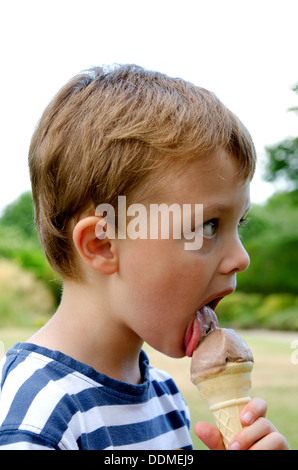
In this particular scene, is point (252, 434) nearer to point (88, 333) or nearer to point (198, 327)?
point (198, 327)

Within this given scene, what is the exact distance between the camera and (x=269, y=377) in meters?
4.48

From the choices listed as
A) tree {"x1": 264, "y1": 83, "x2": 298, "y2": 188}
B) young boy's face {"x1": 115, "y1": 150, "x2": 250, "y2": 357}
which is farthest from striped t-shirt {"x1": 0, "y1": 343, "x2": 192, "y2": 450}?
tree {"x1": 264, "y1": 83, "x2": 298, "y2": 188}

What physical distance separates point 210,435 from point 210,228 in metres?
0.38

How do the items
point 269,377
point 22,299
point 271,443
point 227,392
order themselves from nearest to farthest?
point 271,443 → point 227,392 → point 269,377 → point 22,299

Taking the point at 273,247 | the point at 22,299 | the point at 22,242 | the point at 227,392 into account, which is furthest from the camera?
the point at 273,247

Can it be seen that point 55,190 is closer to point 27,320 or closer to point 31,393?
point 31,393

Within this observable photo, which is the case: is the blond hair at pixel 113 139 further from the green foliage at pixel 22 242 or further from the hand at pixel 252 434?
the green foliage at pixel 22 242

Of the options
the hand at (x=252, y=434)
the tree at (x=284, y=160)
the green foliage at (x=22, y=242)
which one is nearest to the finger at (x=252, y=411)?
the hand at (x=252, y=434)

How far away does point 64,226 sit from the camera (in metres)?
1.15

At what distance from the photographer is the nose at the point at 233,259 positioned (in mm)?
1087

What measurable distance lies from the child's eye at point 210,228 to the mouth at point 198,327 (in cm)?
12

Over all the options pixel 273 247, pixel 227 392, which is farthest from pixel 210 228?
pixel 273 247

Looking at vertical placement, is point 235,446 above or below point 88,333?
below
